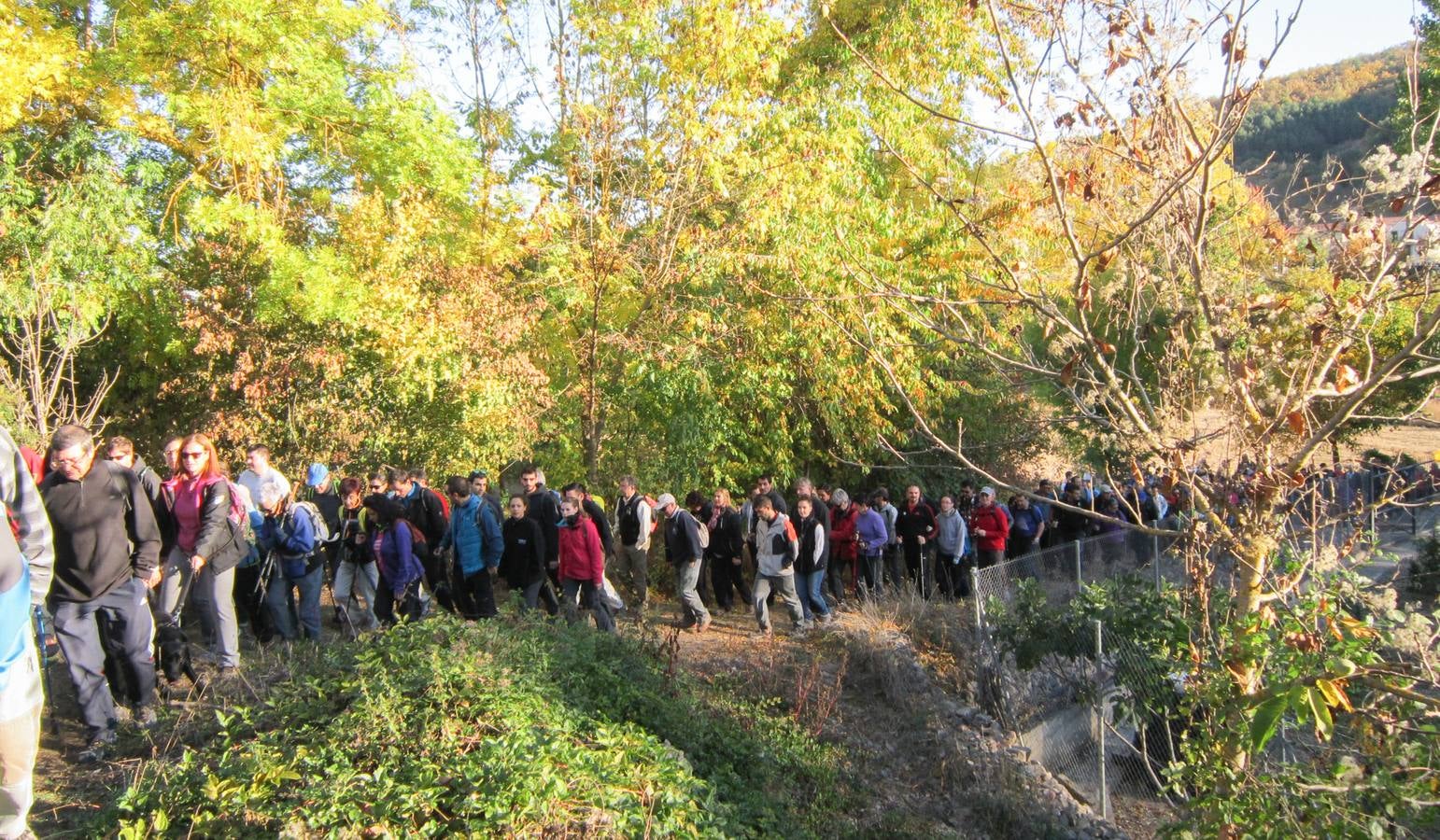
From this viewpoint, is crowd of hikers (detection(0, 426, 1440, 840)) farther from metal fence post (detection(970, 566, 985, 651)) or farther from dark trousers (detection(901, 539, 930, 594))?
metal fence post (detection(970, 566, 985, 651))

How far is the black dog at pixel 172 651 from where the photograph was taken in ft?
22.2

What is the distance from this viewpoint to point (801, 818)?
5.94 metres

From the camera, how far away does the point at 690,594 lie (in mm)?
9836

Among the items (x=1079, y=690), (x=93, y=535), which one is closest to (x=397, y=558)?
(x=93, y=535)

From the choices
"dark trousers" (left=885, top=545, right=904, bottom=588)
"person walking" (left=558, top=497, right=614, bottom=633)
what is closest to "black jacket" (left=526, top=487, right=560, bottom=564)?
"person walking" (left=558, top=497, right=614, bottom=633)

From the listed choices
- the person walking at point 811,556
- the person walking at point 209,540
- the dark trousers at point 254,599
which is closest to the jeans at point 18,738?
the person walking at point 209,540

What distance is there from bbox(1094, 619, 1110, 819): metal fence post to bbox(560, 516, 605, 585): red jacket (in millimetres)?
4102

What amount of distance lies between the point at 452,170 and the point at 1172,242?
9.28m

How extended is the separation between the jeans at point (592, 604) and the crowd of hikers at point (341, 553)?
2 cm

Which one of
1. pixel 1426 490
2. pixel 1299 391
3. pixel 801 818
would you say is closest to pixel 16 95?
pixel 801 818

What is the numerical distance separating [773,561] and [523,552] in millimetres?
2488

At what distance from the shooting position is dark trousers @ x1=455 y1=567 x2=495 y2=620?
859cm

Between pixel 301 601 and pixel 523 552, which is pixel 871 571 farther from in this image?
pixel 301 601

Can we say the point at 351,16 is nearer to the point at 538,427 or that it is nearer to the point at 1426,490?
the point at 538,427
